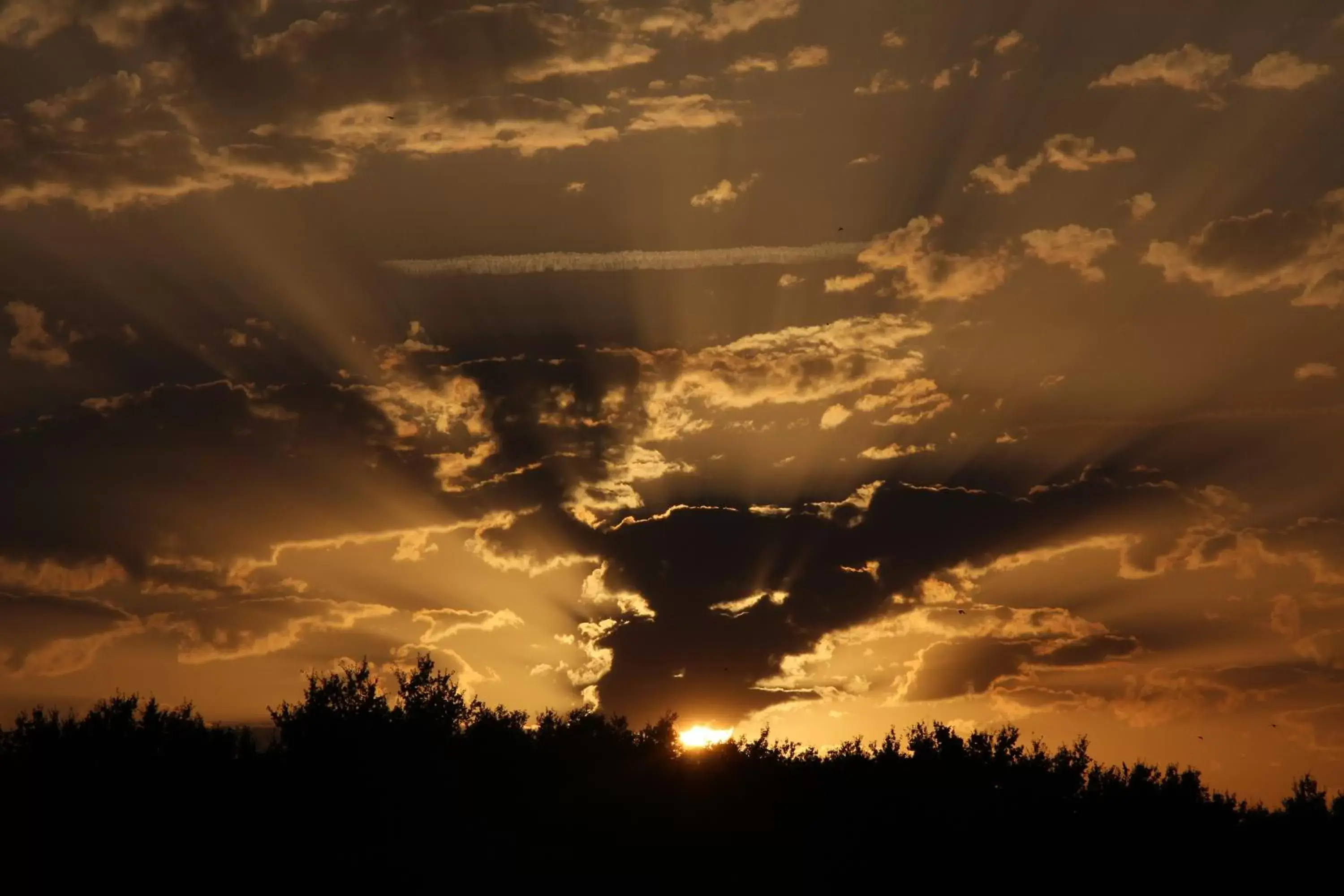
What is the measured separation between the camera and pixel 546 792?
2349 inches

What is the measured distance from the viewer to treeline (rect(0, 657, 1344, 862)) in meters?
47.8

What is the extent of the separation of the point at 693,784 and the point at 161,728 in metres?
25.2

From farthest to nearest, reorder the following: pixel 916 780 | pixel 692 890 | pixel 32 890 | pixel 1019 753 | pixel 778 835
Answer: pixel 1019 753 < pixel 916 780 < pixel 778 835 < pixel 692 890 < pixel 32 890

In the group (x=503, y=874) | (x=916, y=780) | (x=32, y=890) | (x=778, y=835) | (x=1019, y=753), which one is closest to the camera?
(x=32, y=890)

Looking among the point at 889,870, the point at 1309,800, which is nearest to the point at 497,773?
the point at 889,870

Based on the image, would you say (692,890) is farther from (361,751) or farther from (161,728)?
(161,728)

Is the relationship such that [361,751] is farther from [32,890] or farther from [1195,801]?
[1195,801]

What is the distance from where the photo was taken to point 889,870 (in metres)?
60.9

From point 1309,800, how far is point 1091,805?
1355 centimetres

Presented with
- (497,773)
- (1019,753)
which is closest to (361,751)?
(497,773)

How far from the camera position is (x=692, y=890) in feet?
189

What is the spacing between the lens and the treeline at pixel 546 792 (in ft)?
157

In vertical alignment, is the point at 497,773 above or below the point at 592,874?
above

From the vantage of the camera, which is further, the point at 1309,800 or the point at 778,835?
the point at 1309,800
